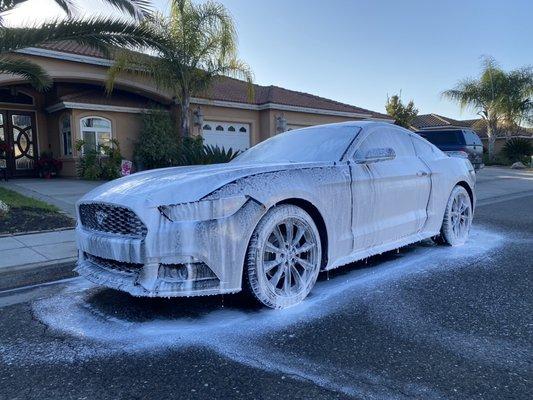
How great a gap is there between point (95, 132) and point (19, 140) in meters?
3.70

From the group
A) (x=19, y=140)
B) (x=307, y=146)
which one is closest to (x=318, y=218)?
(x=307, y=146)

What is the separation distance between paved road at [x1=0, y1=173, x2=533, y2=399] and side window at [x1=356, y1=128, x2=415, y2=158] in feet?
4.45

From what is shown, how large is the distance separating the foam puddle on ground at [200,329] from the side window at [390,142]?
1.38m

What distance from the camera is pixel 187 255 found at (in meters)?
3.33

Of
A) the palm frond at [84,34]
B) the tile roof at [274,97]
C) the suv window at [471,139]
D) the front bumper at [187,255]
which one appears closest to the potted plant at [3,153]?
the tile roof at [274,97]

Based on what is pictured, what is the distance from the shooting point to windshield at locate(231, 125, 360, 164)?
4.69 meters

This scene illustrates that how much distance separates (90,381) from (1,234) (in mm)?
5300

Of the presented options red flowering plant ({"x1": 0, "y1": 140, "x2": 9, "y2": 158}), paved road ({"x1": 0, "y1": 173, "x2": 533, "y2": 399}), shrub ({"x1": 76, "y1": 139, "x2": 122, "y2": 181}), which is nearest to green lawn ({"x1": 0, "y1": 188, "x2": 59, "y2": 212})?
paved road ({"x1": 0, "y1": 173, "x2": 533, "y2": 399})

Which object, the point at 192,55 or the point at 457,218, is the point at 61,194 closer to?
the point at 192,55

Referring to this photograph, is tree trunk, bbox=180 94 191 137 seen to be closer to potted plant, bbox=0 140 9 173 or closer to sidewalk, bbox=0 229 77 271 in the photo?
potted plant, bbox=0 140 9 173

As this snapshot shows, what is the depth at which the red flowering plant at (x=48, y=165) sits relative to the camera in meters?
18.2

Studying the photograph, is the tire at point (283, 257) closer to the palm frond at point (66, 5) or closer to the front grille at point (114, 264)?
the front grille at point (114, 264)

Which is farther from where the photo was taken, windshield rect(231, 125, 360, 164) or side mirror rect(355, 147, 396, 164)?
windshield rect(231, 125, 360, 164)

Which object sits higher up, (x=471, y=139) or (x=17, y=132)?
(x=17, y=132)
